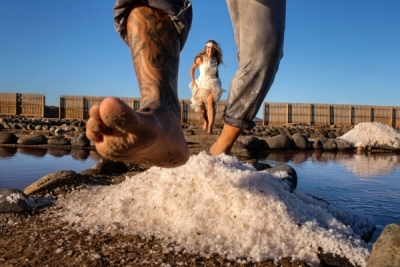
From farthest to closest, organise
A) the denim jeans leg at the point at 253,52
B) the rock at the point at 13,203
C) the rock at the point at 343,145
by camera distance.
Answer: the rock at the point at 343,145 → the denim jeans leg at the point at 253,52 → the rock at the point at 13,203

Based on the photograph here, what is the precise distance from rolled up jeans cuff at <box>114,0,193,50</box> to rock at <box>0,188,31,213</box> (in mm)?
1041

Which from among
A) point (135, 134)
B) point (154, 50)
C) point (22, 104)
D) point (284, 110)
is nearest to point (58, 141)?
point (154, 50)

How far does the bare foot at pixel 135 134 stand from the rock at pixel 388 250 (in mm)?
769

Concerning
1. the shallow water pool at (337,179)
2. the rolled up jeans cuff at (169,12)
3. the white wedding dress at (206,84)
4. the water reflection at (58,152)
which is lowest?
the shallow water pool at (337,179)

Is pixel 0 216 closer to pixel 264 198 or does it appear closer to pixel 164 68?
pixel 164 68

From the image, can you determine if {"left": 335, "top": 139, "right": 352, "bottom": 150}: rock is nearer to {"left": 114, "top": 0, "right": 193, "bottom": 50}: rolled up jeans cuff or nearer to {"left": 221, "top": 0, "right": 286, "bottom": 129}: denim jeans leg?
{"left": 221, "top": 0, "right": 286, "bottom": 129}: denim jeans leg

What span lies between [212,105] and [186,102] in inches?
568

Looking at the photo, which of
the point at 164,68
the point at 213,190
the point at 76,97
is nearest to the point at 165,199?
the point at 213,190

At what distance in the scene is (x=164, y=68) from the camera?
1.69m

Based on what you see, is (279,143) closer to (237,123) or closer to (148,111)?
(237,123)

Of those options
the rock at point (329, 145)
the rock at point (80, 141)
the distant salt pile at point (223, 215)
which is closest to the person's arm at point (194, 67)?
the rock at point (80, 141)

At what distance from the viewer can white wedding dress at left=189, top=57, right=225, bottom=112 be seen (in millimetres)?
8625

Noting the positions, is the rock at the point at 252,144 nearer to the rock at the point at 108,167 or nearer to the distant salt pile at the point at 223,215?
the rock at the point at 108,167

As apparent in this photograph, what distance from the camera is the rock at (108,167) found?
3.56 m
